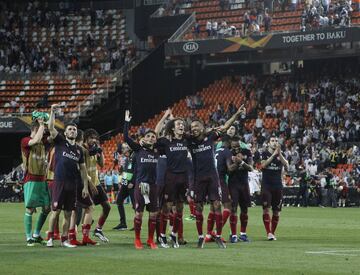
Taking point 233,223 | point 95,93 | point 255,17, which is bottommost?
point 233,223

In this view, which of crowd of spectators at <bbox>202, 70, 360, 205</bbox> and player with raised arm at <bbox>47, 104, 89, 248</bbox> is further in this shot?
crowd of spectators at <bbox>202, 70, 360, 205</bbox>

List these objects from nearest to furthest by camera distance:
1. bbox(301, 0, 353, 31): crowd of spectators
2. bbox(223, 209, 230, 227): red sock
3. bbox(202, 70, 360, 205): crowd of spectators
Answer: bbox(223, 209, 230, 227): red sock
bbox(202, 70, 360, 205): crowd of spectators
bbox(301, 0, 353, 31): crowd of spectators

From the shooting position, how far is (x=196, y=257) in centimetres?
1650

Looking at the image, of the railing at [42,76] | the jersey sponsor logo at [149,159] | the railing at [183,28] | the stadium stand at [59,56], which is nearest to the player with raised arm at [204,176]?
the jersey sponsor logo at [149,159]

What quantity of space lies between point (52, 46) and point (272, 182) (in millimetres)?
42155

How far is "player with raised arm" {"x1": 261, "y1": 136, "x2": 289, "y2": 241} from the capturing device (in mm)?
21438

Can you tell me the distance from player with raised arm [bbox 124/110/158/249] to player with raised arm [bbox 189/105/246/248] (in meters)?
0.76

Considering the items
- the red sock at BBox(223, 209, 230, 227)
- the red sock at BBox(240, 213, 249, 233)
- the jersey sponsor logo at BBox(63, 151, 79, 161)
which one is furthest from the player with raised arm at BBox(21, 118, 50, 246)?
the red sock at BBox(240, 213, 249, 233)

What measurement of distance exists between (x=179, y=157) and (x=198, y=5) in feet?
131

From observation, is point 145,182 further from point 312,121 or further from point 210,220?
point 312,121

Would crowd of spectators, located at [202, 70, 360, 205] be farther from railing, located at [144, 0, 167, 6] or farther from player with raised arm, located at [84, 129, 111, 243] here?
player with raised arm, located at [84, 129, 111, 243]

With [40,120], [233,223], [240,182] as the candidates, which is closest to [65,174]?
[40,120]

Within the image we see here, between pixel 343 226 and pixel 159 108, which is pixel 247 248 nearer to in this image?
pixel 343 226

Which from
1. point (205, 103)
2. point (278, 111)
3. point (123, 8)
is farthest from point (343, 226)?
point (123, 8)
